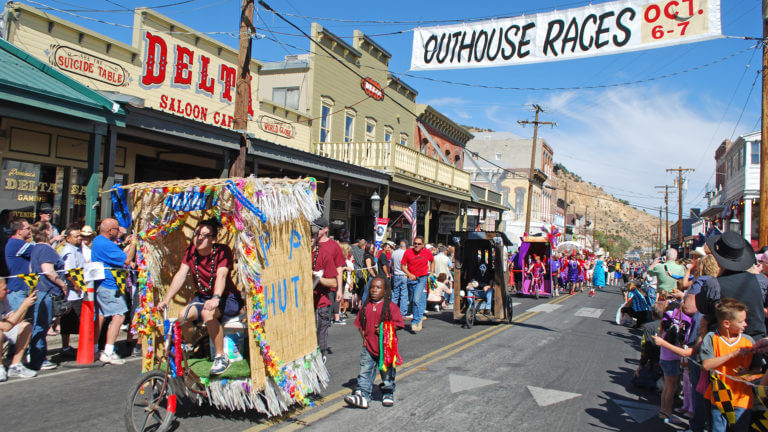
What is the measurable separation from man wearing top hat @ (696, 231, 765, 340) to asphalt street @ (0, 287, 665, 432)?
59.9 inches

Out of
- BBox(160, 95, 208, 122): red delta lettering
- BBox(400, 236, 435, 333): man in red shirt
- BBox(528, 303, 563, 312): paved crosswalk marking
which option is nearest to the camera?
BBox(400, 236, 435, 333): man in red shirt

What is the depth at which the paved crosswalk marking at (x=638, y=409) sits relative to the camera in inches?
240

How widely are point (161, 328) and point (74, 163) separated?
854cm

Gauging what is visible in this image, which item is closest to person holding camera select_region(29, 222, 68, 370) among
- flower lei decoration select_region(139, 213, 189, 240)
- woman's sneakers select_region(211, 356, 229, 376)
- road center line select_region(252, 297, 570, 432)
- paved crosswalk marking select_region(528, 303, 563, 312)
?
flower lei decoration select_region(139, 213, 189, 240)

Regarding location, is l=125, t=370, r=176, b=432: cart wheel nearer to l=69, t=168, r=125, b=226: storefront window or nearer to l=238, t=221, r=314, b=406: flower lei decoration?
l=238, t=221, r=314, b=406: flower lei decoration

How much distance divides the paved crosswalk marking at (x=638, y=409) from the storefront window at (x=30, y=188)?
10.9 metres

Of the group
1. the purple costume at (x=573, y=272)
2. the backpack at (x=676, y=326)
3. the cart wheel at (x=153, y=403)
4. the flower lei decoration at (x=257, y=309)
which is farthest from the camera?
the purple costume at (x=573, y=272)

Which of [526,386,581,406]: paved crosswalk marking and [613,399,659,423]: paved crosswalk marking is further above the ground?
[526,386,581,406]: paved crosswalk marking

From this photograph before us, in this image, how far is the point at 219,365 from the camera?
5016 mm

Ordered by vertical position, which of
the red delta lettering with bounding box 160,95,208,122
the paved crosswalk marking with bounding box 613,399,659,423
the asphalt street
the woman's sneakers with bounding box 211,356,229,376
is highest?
the red delta lettering with bounding box 160,95,208,122

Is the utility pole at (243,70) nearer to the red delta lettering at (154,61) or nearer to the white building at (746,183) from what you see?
the red delta lettering at (154,61)

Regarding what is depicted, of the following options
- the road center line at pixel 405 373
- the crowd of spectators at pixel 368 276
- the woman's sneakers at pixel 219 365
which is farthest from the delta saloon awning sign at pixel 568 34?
the woman's sneakers at pixel 219 365

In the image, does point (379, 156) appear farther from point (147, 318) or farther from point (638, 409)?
point (147, 318)

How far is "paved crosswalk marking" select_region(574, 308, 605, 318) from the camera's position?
15.8m
